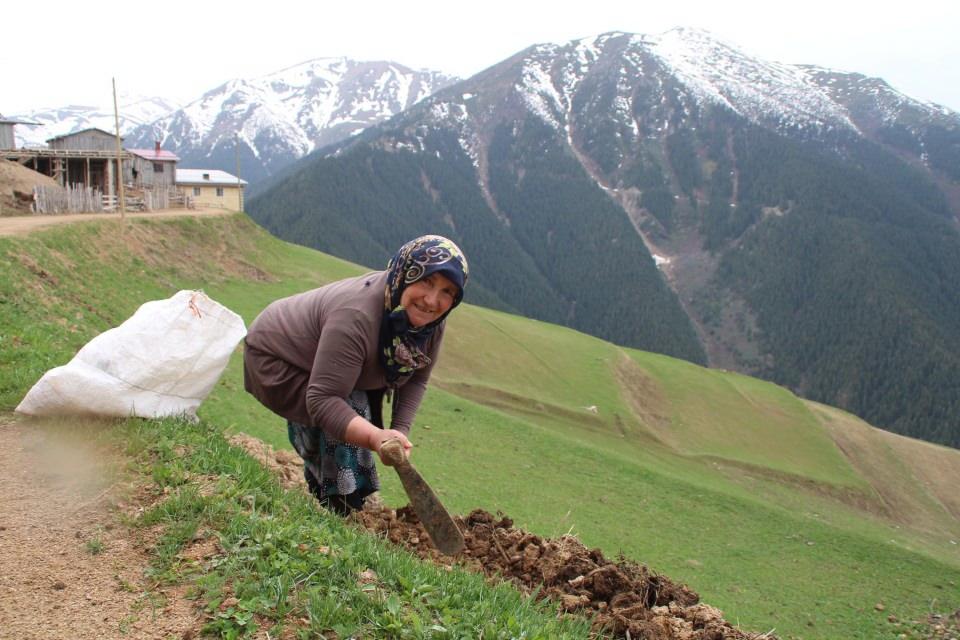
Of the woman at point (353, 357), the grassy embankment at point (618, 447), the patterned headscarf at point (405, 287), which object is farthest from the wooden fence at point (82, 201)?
the patterned headscarf at point (405, 287)

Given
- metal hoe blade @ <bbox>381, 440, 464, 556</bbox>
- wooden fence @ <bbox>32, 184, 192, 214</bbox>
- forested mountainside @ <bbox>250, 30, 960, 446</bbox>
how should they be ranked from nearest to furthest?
metal hoe blade @ <bbox>381, 440, 464, 556</bbox> < wooden fence @ <bbox>32, 184, 192, 214</bbox> < forested mountainside @ <bbox>250, 30, 960, 446</bbox>

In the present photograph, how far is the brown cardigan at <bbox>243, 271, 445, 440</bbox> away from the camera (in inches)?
142

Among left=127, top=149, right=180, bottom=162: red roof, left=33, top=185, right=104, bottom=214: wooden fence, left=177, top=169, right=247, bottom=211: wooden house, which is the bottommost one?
left=33, top=185, right=104, bottom=214: wooden fence

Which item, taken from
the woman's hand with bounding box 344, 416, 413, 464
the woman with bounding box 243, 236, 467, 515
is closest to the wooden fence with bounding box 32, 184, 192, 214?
the woman with bounding box 243, 236, 467, 515

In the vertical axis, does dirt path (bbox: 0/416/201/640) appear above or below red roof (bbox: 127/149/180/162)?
below

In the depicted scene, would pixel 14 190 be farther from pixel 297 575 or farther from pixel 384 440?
pixel 297 575

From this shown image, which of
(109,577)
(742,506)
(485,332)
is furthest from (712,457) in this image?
(109,577)

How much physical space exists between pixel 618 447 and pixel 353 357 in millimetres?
20360

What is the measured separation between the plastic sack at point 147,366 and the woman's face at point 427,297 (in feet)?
6.84

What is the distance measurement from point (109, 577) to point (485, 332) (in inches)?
1087

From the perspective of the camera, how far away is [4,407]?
509 centimetres

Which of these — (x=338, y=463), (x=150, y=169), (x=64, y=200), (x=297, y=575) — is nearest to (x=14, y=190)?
(x=64, y=200)

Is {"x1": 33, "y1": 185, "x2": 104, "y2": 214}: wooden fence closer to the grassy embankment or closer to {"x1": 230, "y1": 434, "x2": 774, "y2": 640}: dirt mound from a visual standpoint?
the grassy embankment

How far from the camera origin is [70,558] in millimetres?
3312
